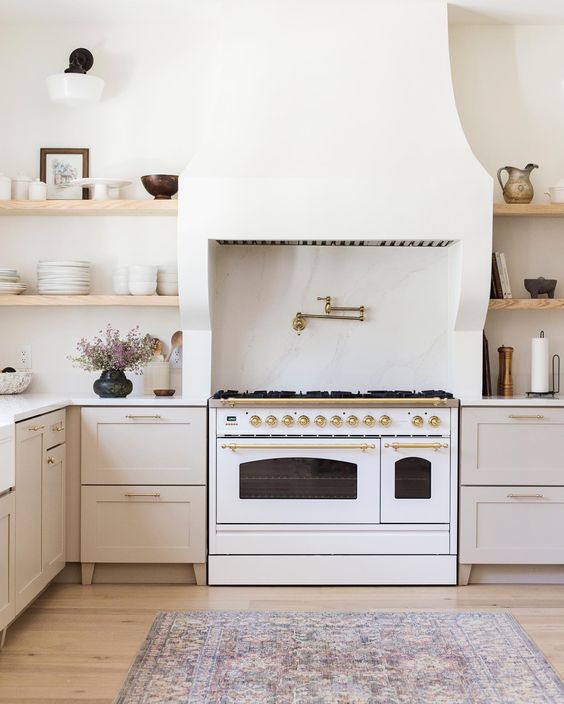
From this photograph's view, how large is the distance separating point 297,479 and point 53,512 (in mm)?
1098

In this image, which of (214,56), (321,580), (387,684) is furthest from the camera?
(214,56)

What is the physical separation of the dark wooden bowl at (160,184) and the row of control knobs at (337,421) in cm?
122

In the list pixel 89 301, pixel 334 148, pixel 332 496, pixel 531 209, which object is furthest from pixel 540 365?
pixel 89 301

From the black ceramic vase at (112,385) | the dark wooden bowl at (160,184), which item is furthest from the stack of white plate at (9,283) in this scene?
the dark wooden bowl at (160,184)

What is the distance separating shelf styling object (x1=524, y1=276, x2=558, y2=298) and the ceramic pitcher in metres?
0.41

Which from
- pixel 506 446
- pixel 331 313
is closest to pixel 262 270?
pixel 331 313

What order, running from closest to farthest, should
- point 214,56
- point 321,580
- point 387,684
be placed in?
1. point 387,684
2. point 321,580
3. point 214,56

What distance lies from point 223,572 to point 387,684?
4.09 feet

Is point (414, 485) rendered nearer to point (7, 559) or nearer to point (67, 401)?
point (67, 401)

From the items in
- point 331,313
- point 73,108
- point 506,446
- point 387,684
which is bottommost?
point 387,684

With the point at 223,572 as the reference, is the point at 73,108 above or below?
above

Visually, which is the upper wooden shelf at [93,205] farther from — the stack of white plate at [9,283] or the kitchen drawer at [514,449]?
the kitchen drawer at [514,449]

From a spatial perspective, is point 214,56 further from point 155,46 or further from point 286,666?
point 286,666

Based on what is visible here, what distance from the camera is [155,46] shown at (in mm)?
4297
